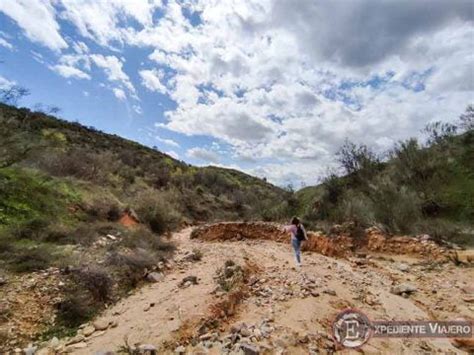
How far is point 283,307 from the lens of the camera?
6965mm

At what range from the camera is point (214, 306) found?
6848 mm

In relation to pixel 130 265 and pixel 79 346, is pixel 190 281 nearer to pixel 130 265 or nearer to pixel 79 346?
pixel 130 265

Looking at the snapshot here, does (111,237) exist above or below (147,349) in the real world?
above

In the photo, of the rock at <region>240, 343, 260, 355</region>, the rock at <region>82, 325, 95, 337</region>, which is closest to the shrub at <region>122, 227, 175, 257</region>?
the rock at <region>82, 325, 95, 337</region>

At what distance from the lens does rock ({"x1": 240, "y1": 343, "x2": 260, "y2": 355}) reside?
5121mm

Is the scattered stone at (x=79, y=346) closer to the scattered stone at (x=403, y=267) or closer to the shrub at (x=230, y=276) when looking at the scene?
the shrub at (x=230, y=276)

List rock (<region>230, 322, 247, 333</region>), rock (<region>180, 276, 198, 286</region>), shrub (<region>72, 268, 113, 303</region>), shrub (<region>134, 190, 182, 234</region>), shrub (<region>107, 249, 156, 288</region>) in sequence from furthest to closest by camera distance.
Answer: shrub (<region>134, 190, 182, 234</region>) < shrub (<region>107, 249, 156, 288</region>) < rock (<region>180, 276, 198, 286</region>) < shrub (<region>72, 268, 113, 303</region>) < rock (<region>230, 322, 247, 333</region>)

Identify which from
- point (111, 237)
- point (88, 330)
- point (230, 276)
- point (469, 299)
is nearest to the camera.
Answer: point (88, 330)

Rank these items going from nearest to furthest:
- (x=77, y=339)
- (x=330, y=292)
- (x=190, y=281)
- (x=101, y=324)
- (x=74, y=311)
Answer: (x=77, y=339) → (x=101, y=324) → (x=74, y=311) → (x=330, y=292) → (x=190, y=281)

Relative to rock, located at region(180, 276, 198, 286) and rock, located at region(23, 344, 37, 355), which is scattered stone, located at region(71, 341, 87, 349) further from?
rock, located at region(180, 276, 198, 286)

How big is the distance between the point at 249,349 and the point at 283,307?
194cm

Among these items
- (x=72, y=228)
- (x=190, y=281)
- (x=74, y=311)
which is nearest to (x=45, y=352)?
(x=74, y=311)

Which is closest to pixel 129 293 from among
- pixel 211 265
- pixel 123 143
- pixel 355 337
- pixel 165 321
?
pixel 165 321

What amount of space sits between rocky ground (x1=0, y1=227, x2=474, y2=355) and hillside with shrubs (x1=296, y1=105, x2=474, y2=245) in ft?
13.0
